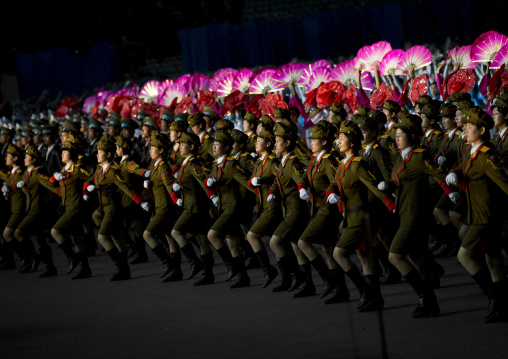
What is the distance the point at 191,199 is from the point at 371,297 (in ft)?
10.1

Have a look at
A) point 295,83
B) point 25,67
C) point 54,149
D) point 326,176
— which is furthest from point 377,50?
point 25,67

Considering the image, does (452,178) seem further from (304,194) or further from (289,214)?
(289,214)

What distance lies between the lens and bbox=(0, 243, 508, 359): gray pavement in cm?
642

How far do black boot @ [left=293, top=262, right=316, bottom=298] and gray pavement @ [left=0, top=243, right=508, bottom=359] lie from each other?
11 cm

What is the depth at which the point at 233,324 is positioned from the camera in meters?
7.56

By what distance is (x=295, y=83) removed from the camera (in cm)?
1281

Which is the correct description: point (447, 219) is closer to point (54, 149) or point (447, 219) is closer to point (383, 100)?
point (383, 100)

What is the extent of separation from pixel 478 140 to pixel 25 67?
1947 cm

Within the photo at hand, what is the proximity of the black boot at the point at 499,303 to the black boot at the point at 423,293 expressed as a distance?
1.69 feet

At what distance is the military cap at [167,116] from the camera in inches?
541

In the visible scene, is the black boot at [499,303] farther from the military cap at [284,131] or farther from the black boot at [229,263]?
the black boot at [229,263]

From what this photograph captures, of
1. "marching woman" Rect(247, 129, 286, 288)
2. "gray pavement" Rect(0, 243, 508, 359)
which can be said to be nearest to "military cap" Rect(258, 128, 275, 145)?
"marching woman" Rect(247, 129, 286, 288)

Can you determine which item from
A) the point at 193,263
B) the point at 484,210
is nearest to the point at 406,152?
the point at 484,210

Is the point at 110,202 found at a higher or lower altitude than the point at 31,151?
lower
